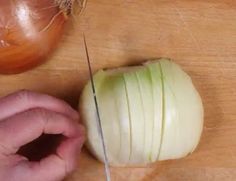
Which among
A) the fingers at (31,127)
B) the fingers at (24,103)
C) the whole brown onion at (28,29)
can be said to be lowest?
the fingers at (31,127)

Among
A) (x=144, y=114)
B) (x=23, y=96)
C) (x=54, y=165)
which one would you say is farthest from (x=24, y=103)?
(x=144, y=114)

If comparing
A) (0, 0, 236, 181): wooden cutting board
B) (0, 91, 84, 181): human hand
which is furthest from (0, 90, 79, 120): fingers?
(0, 0, 236, 181): wooden cutting board

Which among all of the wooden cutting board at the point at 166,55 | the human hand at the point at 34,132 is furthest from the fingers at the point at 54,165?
the wooden cutting board at the point at 166,55

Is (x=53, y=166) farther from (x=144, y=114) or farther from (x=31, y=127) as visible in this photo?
(x=144, y=114)

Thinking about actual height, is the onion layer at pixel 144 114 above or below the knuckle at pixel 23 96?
below

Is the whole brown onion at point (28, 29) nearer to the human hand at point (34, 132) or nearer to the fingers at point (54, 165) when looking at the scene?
the human hand at point (34, 132)

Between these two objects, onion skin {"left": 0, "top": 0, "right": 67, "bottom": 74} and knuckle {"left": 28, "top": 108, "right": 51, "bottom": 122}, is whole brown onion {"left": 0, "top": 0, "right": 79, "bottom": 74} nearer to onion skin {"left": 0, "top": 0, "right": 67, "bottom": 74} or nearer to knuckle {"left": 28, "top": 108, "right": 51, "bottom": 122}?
onion skin {"left": 0, "top": 0, "right": 67, "bottom": 74}
